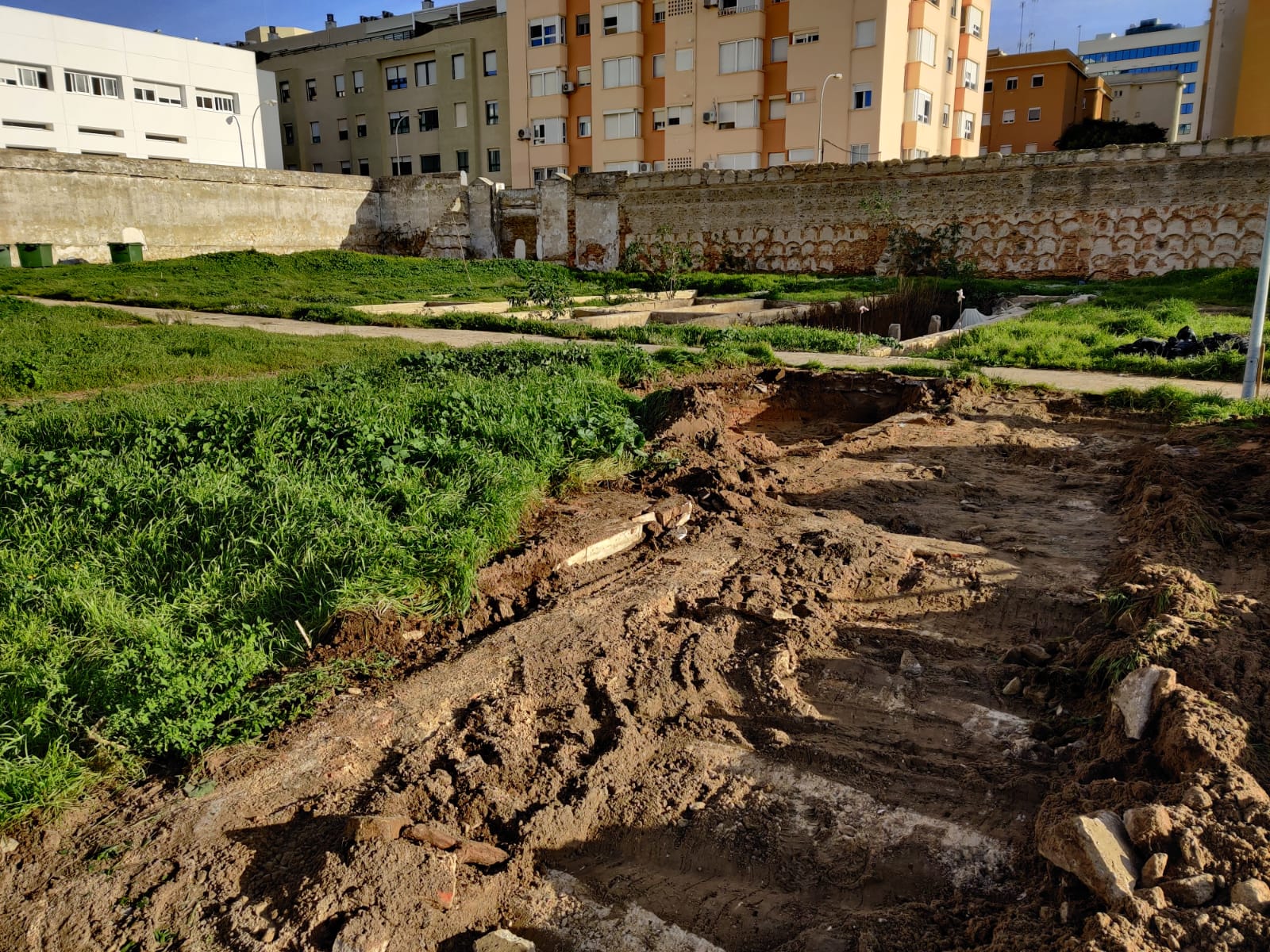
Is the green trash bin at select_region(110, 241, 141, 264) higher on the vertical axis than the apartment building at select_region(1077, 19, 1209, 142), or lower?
lower

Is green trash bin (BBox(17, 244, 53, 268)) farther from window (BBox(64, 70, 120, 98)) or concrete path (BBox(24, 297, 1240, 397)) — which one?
window (BBox(64, 70, 120, 98))

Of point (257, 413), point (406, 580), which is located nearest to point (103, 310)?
point (257, 413)

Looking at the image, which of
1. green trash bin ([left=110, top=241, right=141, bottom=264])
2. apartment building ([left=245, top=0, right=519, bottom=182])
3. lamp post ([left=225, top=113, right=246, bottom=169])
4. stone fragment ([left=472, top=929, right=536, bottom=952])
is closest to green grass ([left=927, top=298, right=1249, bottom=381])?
stone fragment ([left=472, top=929, right=536, bottom=952])

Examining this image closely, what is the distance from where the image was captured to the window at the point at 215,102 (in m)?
45.6

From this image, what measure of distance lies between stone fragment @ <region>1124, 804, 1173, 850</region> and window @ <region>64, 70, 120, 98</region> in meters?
49.3

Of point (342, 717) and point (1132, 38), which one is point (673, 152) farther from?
point (1132, 38)

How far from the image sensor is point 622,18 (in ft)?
136

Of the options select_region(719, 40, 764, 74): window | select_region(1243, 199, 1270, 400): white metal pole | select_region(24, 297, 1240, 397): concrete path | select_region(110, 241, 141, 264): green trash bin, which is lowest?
select_region(24, 297, 1240, 397): concrete path

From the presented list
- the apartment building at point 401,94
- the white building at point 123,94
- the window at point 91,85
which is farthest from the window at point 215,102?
the apartment building at point 401,94

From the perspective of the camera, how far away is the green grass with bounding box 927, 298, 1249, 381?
456 inches

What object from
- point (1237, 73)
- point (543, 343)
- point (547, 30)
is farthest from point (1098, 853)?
point (547, 30)

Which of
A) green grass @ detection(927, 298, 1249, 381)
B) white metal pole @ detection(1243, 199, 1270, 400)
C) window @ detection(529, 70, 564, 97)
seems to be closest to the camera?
white metal pole @ detection(1243, 199, 1270, 400)

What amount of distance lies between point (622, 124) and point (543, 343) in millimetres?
32033

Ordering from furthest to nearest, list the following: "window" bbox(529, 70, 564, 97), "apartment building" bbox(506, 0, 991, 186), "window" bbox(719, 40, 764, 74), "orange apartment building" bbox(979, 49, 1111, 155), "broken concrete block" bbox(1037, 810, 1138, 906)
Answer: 1. "orange apartment building" bbox(979, 49, 1111, 155)
2. "window" bbox(529, 70, 564, 97)
3. "window" bbox(719, 40, 764, 74)
4. "apartment building" bbox(506, 0, 991, 186)
5. "broken concrete block" bbox(1037, 810, 1138, 906)
